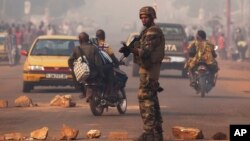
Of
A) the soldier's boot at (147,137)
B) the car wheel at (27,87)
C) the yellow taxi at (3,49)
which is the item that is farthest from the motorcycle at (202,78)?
the yellow taxi at (3,49)

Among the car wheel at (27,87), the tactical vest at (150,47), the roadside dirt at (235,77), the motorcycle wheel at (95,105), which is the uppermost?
the tactical vest at (150,47)

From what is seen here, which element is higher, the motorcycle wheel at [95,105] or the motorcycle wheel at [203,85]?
the motorcycle wheel at [95,105]

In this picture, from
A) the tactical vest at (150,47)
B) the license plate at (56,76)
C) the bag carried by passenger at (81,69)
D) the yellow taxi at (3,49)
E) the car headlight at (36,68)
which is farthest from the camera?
the yellow taxi at (3,49)

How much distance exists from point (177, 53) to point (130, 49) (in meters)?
21.3

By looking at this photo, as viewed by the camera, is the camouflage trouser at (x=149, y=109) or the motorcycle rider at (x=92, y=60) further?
the motorcycle rider at (x=92, y=60)

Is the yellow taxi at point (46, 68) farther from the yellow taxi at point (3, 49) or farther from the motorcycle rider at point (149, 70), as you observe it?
the yellow taxi at point (3, 49)

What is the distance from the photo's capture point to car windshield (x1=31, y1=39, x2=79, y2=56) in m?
26.2

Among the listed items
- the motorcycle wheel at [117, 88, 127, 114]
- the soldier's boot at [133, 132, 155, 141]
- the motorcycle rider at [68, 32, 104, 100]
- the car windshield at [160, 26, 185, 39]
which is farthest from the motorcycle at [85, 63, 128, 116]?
the car windshield at [160, 26, 185, 39]

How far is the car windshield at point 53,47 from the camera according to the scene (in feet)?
85.9

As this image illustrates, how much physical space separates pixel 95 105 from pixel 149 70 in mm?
4974

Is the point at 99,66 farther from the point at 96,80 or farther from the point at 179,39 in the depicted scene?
the point at 179,39

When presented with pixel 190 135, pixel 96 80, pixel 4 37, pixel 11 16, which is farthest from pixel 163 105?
pixel 11 16

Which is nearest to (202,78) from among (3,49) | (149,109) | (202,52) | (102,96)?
(202,52)

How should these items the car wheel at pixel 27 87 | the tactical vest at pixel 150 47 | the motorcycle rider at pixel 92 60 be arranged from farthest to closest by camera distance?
the car wheel at pixel 27 87 → the motorcycle rider at pixel 92 60 → the tactical vest at pixel 150 47
